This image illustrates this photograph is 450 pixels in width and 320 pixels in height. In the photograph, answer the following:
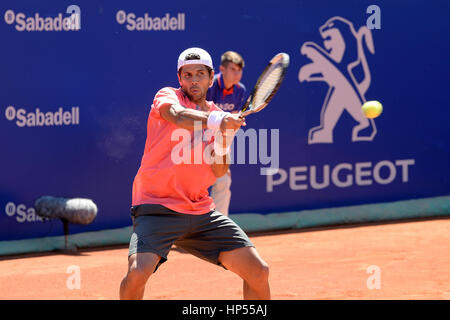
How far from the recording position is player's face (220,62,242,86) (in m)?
7.35

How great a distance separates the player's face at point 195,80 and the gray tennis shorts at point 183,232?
591mm

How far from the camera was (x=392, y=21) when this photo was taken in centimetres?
863

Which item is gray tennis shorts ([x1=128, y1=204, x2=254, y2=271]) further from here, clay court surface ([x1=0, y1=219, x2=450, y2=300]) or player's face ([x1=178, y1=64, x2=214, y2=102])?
clay court surface ([x1=0, y1=219, x2=450, y2=300])

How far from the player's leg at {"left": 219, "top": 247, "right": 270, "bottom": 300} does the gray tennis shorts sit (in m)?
0.04

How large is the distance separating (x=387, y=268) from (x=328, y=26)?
310cm

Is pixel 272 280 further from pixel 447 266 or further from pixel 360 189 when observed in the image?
pixel 360 189

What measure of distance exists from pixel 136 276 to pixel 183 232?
0.42 metres

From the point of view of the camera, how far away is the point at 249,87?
318 inches

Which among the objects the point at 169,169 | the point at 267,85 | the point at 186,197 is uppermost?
the point at 267,85

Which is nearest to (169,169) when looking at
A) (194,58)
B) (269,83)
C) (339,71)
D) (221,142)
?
(221,142)

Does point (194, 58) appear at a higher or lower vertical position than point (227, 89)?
lower

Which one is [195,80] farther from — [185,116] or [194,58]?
[185,116]

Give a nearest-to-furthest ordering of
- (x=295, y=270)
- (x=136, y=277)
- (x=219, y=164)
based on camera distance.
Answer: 1. (x=136, y=277)
2. (x=219, y=164)
3. (x=295, y=270)

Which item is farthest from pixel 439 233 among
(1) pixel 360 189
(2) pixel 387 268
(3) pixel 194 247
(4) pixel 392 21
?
(3) pixel 194 247
